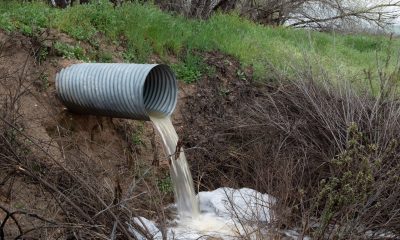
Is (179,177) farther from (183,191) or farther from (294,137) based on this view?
(294,137)

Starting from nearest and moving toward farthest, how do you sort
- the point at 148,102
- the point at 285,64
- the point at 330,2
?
the point at 148,102
the point at 285,64
the point at 330,2

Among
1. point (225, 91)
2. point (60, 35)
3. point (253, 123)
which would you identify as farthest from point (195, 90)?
point (60, 35)

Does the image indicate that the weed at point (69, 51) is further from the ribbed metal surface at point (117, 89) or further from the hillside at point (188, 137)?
the ribbed metal surface at point (117, 89)

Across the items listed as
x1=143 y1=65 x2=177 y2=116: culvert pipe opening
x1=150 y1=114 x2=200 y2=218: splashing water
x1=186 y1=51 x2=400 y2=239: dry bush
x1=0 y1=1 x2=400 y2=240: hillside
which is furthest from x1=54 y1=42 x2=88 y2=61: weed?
x1=186 y1=51 x2=400 y2=239: dry bush

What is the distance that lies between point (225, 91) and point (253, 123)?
45.3 inches

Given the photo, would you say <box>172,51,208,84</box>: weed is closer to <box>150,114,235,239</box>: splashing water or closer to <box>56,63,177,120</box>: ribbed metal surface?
<box>56,63,177,120</box>: ribbed metal surface

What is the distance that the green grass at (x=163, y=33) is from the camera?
6450mm

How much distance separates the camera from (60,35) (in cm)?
629

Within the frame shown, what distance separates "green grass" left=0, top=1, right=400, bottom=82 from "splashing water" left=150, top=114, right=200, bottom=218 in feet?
4.98

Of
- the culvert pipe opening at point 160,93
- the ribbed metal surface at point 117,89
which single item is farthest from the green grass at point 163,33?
the culvert pipe opening at point 160,93

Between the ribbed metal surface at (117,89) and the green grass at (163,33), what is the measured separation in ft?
2.96

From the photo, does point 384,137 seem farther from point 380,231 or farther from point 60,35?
point 60,35

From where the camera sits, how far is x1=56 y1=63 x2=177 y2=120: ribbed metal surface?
506 centimetres

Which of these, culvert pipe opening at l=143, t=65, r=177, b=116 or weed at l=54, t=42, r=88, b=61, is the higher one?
weed at l=54, t=42, r=88, b=61
